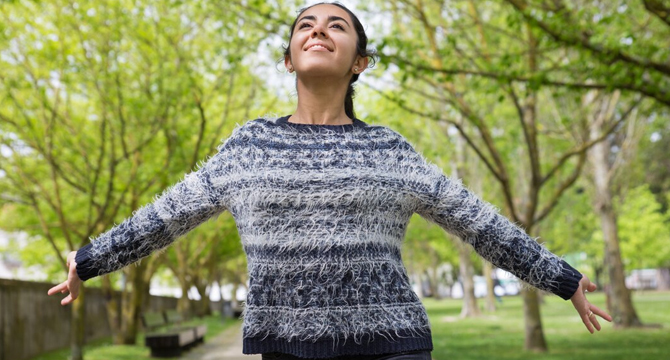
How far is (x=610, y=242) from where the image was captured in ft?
68.2

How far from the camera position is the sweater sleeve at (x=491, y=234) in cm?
266

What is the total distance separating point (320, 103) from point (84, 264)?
0.99 m

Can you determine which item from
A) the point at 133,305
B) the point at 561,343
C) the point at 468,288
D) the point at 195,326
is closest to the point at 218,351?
the point at 195,326

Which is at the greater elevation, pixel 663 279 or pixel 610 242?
pixel 610 242

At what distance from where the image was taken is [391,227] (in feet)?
8.76

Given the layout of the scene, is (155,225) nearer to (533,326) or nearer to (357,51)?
(357,51)

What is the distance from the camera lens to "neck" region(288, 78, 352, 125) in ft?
9.18

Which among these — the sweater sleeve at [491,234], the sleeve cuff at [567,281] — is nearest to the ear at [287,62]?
the sweater sleeve at [491,234]

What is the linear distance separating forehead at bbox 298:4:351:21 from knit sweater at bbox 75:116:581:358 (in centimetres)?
39

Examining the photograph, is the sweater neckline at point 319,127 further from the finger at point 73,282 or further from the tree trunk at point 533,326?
the tree trunk at point 533,326

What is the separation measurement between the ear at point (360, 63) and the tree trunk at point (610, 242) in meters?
16.9

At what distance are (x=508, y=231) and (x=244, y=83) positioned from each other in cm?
1568

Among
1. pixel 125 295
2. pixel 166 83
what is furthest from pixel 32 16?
pixel 125 295

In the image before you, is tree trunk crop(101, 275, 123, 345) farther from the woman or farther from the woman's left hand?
the woman's left hand
